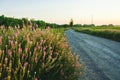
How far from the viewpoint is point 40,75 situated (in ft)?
A: 21.4

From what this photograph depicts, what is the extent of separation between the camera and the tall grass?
5754 millimetres

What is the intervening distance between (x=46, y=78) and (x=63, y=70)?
0.77 meters

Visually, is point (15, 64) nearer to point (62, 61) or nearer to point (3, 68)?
point (3, 68)

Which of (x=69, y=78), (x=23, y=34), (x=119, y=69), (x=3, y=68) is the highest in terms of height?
(x=23, y=34)

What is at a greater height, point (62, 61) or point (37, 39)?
point (37, 39)

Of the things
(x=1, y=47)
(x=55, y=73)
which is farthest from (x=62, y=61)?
(x=1, y=47)

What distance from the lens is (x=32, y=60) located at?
618 centimetres

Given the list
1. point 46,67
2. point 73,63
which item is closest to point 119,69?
point 73,63

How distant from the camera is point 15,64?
615 cm

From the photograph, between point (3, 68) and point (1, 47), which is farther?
point (1, 47)

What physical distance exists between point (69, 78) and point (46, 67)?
→ 904mm

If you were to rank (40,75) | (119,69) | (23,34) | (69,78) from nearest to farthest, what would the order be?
(40,75) < (69,78) < (23,34) < (119,69)

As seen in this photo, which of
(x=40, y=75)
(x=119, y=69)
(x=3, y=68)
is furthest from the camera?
(x=119, y=69)

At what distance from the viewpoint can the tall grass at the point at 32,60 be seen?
575cm
